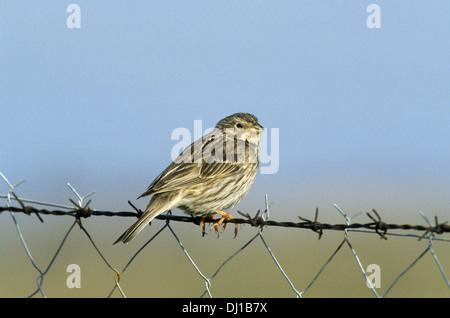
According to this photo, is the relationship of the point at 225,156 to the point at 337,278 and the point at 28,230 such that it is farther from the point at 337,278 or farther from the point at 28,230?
the point at 28,230

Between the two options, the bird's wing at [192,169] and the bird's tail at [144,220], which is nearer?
the bird's tail at [144,220]

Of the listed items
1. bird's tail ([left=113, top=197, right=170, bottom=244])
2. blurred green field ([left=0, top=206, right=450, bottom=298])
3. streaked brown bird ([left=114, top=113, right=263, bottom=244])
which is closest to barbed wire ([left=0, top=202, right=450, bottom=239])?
bird's tail ([left=113, top=197, right=170, bottom=244])

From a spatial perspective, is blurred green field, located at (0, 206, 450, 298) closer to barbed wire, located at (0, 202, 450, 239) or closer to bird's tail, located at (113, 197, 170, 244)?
bird's tail, located at (113, 197, 170, 244)

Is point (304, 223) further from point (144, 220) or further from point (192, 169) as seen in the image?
point (192, 169)

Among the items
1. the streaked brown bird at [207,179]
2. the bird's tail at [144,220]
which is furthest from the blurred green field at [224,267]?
the bird's tail at [144,220]

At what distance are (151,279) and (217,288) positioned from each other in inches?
72.3

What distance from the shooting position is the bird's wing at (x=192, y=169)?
6133 millimetres

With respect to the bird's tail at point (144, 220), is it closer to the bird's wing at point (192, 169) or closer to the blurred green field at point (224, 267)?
the bird's wing at point (192, 169)

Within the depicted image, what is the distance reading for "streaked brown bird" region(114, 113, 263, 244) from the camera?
19.8ft

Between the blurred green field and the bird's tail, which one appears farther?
the blurred green field

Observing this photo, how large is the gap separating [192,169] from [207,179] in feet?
0.63

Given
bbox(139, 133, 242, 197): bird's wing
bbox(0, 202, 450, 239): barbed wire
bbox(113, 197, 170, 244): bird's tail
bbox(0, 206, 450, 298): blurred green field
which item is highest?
bbox(139, 133, 242, 197): bird's wing

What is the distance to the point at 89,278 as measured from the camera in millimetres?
14117
